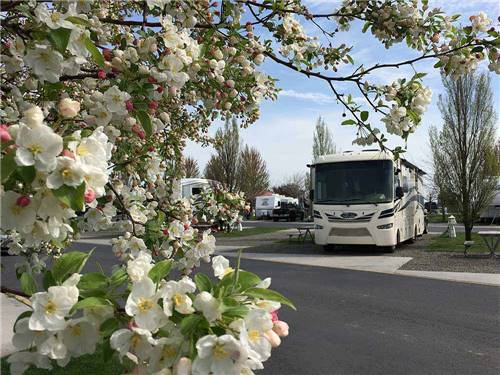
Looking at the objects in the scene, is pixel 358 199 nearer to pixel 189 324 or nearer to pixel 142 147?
pixel 142 147

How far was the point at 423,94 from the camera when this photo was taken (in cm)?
331

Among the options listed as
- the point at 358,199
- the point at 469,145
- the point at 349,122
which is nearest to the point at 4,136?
the point at 349,122

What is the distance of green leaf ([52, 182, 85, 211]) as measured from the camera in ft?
4.02

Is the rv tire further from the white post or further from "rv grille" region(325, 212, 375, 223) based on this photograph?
the white post

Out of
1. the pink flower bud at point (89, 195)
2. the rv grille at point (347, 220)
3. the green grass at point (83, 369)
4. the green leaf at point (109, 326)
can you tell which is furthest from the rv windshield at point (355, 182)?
the pink flower bud at point (89, 195)

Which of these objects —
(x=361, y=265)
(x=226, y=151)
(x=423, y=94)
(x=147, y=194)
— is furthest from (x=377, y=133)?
(x=226, y=151)

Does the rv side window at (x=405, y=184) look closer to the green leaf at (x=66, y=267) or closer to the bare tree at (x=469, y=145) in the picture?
the bare tree at (x=469, y=145)

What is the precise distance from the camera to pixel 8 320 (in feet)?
22.8

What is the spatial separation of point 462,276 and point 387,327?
17.6 feet

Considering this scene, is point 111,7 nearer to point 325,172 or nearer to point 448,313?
point 448,313

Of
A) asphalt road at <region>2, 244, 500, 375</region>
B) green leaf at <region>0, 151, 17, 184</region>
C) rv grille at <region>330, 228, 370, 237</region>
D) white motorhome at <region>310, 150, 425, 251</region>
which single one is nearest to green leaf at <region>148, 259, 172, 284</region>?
green leaf at <region>0, 151, 17, 184</region>

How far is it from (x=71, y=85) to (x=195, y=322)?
101 inches

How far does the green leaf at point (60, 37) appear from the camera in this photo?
67.3 inches

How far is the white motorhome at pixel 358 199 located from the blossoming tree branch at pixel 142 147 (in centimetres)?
1092
